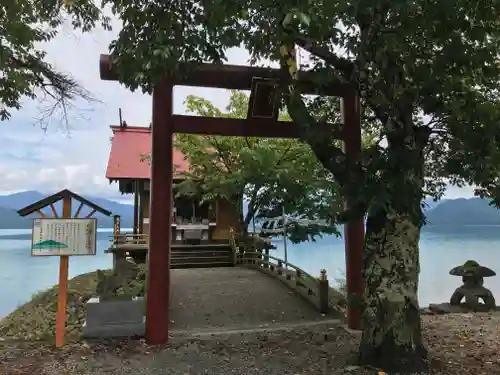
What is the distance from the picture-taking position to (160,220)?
20.6 ft

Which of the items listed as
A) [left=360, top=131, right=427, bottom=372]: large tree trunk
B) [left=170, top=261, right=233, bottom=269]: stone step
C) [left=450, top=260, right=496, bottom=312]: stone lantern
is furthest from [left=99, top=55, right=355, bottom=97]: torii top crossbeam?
[left=170, top=261, right=233, bottom=269]: stone step

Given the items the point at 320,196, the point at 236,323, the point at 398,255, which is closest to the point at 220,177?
the point at 320,196

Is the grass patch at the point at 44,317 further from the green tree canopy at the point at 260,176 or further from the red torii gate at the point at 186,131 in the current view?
the green tree canopy at the point at 260,176

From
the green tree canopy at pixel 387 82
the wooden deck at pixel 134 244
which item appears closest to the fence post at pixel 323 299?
the green tree canopy at pixel 387 82

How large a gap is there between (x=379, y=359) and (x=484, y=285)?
16.2ft

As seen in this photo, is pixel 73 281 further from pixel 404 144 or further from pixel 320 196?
pixel 404 144

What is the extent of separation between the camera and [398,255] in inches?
189

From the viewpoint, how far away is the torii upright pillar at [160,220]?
625 centimetres

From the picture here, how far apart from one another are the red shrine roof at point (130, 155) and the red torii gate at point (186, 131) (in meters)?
8.41

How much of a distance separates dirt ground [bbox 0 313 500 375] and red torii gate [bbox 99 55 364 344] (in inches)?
23.6

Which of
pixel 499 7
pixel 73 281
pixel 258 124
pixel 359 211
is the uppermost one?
pixel 499 7

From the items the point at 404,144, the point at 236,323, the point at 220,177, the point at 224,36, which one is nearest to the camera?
the point at 224,36

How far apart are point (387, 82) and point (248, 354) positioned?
12.5 feet

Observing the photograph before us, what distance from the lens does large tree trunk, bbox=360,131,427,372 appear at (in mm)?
4734
